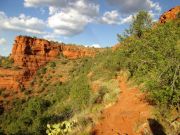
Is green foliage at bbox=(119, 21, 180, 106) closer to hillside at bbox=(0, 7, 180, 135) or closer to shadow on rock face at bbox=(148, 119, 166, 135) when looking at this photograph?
hillside at bbox=(0, 7, 180, 135)

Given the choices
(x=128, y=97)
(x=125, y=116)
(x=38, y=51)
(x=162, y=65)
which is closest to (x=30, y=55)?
(x=38, y=51)

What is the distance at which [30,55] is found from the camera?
77.8 metres

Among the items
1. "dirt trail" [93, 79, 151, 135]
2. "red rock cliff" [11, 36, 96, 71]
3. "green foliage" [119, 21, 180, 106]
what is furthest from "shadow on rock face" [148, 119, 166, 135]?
"red rock cliff" [11, 36, 96, 71]

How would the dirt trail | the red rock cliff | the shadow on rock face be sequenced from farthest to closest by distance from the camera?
the red rock cliff, the dirt trail, the shadow on rock face

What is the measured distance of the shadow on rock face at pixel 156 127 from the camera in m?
14.9

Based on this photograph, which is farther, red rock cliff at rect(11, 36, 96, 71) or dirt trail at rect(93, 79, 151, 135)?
red rock cliff at rect(11, 36, 96, 71)

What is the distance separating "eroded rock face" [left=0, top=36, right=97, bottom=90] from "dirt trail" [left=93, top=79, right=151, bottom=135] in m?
49.6

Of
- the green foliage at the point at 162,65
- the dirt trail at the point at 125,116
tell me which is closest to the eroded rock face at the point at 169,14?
the dirt trail at the point at 125,116

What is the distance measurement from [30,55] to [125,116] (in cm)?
6271

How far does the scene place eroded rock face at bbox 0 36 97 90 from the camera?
224 ft

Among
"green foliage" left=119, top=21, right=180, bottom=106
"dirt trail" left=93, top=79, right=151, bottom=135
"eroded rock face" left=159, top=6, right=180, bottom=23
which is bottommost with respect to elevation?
"dirt trail" left=93, top=79, right=151, bottom=135

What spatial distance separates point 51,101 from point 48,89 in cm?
1552

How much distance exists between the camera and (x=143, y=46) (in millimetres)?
17391

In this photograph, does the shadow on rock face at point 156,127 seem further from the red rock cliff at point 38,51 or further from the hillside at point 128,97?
the red rock cliff at point 38,51
